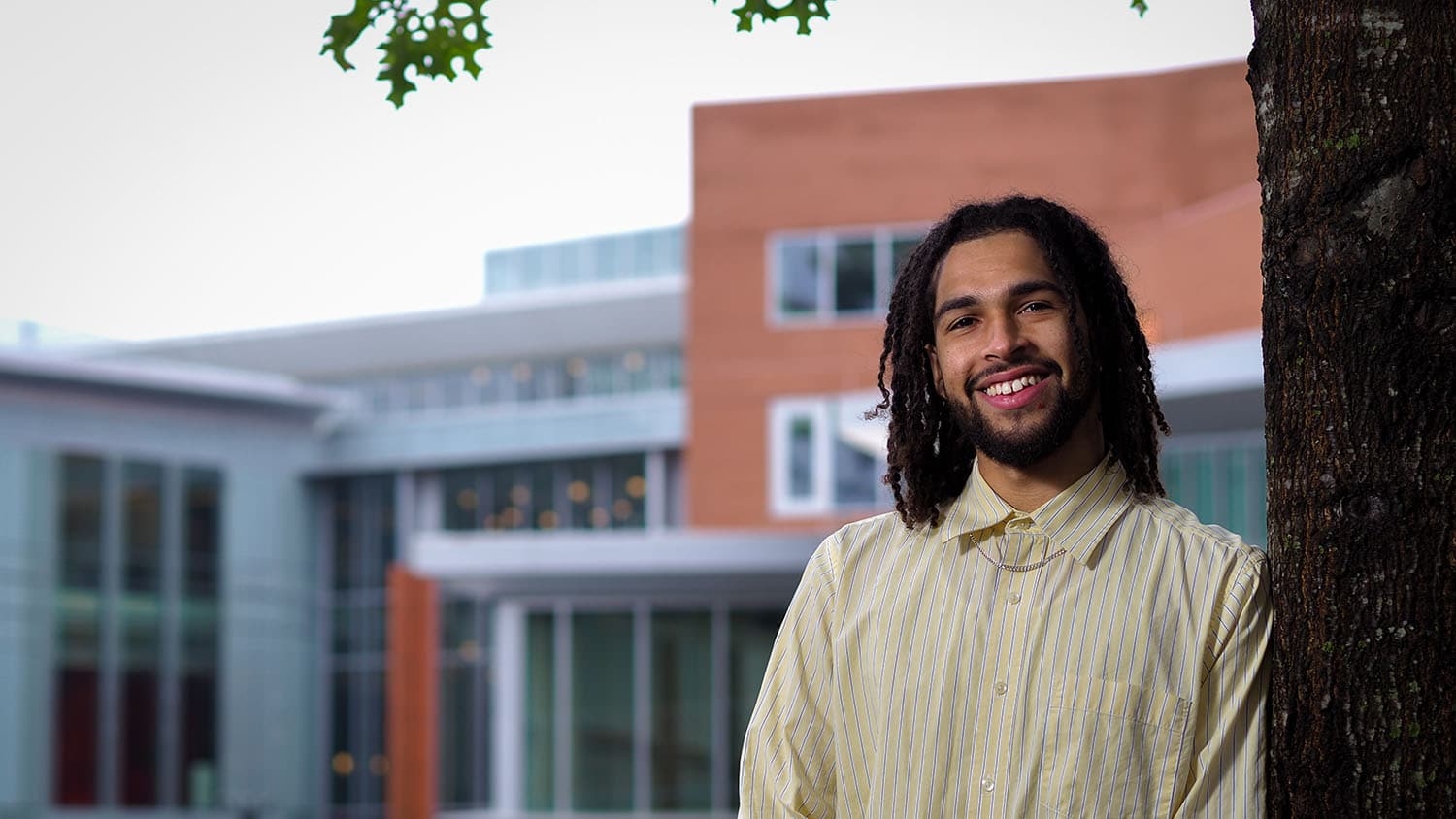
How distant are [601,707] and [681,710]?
1.02m

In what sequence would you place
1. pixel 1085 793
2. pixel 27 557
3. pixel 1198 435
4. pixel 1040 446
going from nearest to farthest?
pixel 1085 793, pixel 1040 446, pixel 1198 435, pixel 27 557

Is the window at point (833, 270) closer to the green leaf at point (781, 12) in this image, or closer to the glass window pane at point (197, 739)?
the glass window pane at point (197, 739)

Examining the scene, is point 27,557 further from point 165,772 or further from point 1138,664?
point 1138,664

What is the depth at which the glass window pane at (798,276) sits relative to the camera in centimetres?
2756

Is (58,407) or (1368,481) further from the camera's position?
(58,407)

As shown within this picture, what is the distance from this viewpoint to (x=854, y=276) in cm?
2733

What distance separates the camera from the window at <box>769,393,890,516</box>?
89.5ft

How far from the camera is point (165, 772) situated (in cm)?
4100

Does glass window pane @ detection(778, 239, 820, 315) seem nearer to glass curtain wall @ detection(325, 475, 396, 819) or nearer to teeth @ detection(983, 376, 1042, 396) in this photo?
glass curtain wall @ detection(325, 475, 396, 819)

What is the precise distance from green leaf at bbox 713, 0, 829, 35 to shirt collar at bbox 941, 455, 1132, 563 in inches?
63.8

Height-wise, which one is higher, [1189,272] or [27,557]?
[1189,272]

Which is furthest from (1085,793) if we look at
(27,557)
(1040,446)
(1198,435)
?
(27,557)

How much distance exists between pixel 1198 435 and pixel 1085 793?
19.4 m

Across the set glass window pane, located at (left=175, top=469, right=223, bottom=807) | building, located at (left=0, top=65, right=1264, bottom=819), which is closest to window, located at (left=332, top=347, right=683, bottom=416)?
building, located at (left=0, top=65, right=1264, bottom=819)
